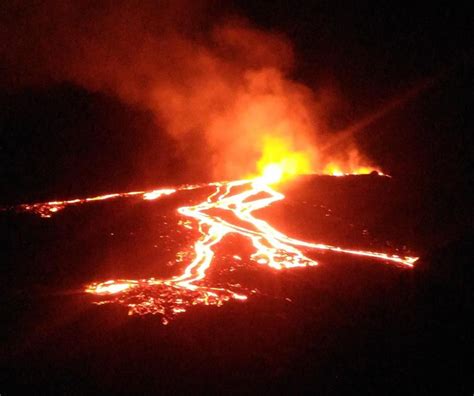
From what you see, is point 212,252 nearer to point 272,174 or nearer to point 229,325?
point 229,325

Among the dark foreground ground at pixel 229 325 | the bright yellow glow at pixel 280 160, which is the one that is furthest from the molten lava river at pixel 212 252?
the bright yellow glow at pixel 280 160

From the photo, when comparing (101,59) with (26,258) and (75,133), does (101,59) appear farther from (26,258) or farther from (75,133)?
(26,258)

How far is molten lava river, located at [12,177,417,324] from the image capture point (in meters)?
6.10

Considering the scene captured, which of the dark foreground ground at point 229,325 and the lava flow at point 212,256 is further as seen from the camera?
the lava flow at point 212,256

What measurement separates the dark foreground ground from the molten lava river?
0.83 feet

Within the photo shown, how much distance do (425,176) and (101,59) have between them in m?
15.1

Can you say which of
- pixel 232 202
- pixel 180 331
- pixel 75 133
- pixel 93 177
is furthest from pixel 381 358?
pixel 75 133

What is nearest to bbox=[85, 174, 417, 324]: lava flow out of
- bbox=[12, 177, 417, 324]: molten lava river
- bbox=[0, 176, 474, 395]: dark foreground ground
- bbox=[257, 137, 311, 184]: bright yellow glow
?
bbox=[12, 177, 417, 324]: molten lava river

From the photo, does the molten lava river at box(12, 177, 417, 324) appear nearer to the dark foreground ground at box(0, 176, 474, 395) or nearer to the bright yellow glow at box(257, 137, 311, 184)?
the dark foreground ground at box(0, 176, 474, 395)

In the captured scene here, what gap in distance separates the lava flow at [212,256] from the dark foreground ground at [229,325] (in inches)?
10.6

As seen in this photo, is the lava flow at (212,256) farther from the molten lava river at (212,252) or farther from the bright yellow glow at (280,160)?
the bright yellow glow at (280,160)

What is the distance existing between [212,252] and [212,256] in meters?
0.23

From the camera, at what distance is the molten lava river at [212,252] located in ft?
20.0

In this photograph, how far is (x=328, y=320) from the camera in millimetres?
6008
